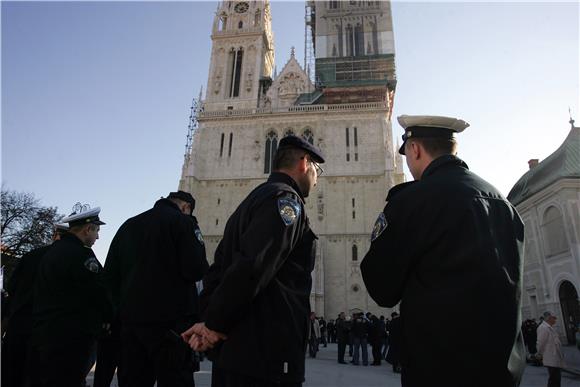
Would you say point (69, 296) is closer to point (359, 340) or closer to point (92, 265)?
point (92, 265)

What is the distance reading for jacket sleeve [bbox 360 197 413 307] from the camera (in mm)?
1808

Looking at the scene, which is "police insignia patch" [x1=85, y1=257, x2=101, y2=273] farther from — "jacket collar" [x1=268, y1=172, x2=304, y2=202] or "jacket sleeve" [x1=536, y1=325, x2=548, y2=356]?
"jacket sleeve" [x1=536, y1=325, x2=548, y2=356]

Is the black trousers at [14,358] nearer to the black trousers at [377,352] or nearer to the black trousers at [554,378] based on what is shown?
the black trousers at [554,378]

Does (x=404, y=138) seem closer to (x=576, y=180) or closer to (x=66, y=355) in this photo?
(x=66, y=355)

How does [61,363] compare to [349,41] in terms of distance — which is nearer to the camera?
[61,363]

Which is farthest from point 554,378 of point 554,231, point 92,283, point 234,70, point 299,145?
point 234,70

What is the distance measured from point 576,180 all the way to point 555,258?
351 centimetres

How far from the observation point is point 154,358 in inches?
123

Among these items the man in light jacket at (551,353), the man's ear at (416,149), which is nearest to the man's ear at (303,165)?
the man's ear at (416,149)

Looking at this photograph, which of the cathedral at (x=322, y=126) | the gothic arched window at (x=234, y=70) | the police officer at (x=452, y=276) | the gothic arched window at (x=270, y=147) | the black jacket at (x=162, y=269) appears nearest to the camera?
the police officer at (x=452, y=276)

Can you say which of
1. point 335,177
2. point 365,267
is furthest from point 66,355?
point 335,177

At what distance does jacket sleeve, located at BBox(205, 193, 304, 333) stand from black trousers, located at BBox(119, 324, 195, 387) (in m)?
1.23

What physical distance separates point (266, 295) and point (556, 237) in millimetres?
19210

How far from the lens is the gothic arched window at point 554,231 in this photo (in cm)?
1667
